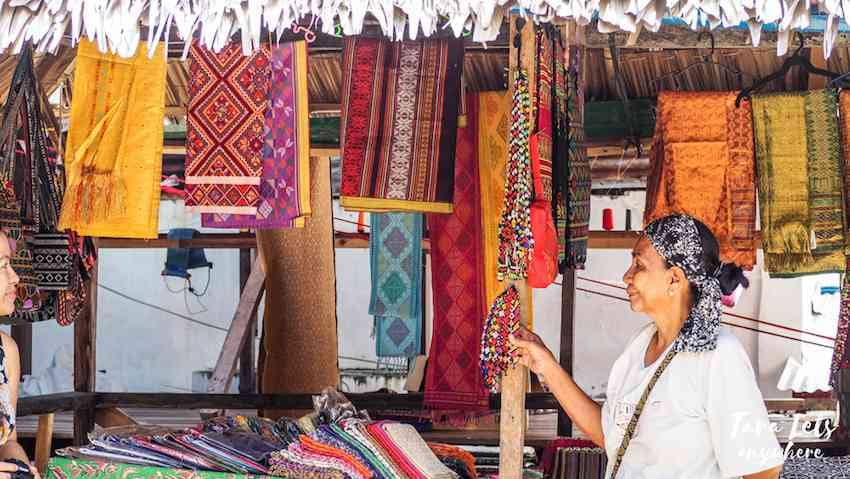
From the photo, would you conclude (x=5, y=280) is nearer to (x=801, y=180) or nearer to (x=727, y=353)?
(x=727, y=353)

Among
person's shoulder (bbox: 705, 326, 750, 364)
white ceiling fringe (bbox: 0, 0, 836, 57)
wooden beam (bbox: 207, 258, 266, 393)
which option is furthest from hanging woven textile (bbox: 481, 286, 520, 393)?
wooden beam (bbox: 207, 258, 266, 393)

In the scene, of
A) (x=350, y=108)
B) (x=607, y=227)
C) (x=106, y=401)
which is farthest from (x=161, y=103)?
(x=607, y=227)

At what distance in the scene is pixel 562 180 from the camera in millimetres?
4152

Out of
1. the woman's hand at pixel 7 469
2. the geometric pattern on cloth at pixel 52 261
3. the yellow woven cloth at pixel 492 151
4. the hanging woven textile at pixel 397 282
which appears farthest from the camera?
the hanging woven textile at pixel 397 282

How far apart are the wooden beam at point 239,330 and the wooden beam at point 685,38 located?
10.7 ft

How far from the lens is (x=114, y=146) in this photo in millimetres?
4438

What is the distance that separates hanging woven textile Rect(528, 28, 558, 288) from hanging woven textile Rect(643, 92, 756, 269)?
1.01m

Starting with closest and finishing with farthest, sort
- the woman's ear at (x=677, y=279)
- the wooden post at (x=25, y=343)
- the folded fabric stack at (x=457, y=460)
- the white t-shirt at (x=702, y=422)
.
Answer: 1. the white t-shirt at (x=702, y=422)
2. the woman's ear at (x=677, y=279)
3. the folded fabric stack at (x=457, y=460)
4. the wooden post at (x=25, y=343)

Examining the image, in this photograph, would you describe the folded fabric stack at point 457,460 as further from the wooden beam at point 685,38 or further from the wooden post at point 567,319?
the wooden beam at point 685,38

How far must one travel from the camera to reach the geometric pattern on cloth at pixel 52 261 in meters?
4.62

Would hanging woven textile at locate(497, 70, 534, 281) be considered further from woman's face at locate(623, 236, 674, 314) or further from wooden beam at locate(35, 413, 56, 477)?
wooden beam at locate(35, 413, 56, 477)

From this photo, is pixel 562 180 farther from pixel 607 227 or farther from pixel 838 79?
pixel 607 227

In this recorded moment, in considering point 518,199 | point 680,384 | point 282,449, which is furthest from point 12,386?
point 680,384

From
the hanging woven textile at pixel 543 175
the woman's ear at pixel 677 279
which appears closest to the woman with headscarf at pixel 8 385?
the hanging woven textile at pixel 543 175
